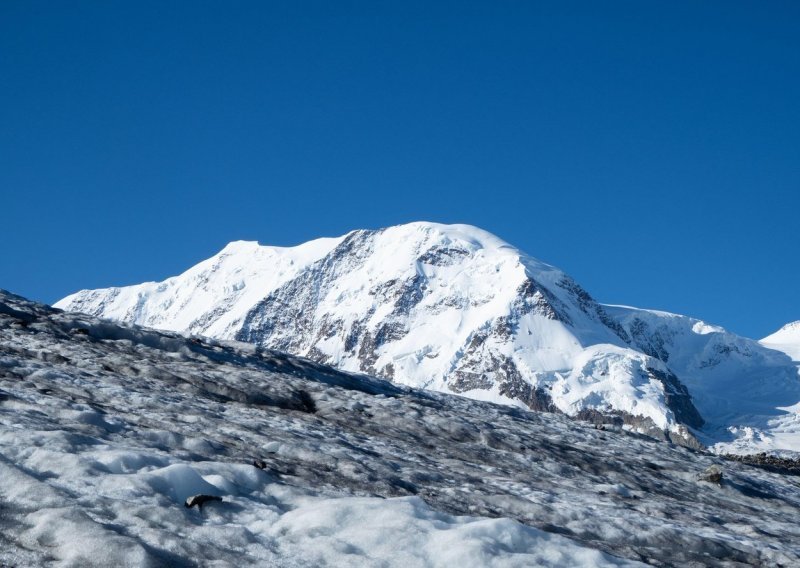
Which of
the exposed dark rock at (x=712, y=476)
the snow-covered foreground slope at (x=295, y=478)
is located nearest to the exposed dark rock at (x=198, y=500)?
the snow-covered foreground slope at (x=295, y=478)

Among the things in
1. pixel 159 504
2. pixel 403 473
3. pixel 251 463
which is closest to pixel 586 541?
pixel 403 473

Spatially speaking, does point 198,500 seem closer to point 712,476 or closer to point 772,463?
point 712,476

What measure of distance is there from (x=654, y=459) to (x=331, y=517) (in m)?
12.6

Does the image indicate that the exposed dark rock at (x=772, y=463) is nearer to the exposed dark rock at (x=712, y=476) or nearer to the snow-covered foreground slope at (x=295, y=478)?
the snow-covered foreground slope at (x=295, y=478)

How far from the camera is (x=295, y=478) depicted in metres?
11.1

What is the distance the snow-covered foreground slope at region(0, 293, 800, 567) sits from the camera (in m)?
8.55

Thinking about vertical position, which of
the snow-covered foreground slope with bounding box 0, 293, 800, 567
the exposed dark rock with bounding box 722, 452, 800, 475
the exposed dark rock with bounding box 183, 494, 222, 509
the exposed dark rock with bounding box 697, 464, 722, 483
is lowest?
the exposed dark rock with bounding box 183, 494, 222, 509

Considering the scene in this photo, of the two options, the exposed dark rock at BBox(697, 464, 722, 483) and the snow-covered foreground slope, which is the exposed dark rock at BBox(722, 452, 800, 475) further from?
the exposed dark rock at BBox(697, 464, 722, 483)

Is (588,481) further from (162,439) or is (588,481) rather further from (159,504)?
(159,504)

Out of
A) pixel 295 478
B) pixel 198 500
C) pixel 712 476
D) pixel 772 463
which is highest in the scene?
pixel 772 463

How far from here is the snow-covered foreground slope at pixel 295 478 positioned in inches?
336

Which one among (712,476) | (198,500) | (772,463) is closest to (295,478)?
(198,500)

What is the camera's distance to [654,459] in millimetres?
20047

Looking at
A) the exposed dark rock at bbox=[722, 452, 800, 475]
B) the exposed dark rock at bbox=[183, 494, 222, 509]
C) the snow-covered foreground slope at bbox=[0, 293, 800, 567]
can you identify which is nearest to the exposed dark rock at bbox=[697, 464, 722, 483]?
the snow-covered foreground slope at bbox=[0, 293, 800, 567]
